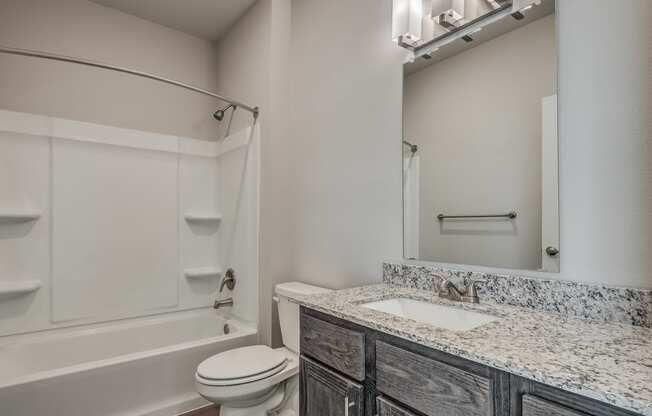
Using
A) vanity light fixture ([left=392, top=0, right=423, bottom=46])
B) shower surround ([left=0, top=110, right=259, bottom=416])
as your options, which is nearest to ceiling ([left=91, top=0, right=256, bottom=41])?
shower surround ([left=0, top=110, right=259, bottom=416])

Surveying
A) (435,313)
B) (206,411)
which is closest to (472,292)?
(435,313)

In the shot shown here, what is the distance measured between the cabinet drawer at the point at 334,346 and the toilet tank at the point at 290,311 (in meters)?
0.61

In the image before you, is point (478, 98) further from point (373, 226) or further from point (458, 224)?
→ point (373, 226)

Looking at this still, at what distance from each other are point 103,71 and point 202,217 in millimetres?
1329

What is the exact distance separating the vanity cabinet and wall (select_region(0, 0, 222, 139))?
233cm

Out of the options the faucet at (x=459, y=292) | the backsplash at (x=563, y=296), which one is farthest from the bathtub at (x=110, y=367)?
the backsplash at (x=563, y=296)

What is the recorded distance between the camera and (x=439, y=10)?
152 centimetres

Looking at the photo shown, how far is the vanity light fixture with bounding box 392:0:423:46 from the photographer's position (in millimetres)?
1599

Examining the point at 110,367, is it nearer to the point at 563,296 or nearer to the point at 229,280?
the point at 229,280

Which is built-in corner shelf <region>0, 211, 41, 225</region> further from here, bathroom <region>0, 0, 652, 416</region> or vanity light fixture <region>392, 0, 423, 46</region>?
vanity light fixture <region>392, 0, 423, 46</region>

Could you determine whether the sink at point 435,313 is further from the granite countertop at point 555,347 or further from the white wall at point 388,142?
the white wall at point 388,142

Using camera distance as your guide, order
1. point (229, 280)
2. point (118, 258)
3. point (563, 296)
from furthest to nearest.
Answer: point (229, 280)
point (118, 258)
point (563, 296)

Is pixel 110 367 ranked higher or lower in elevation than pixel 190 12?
lower

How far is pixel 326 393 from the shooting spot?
125 centimetres
